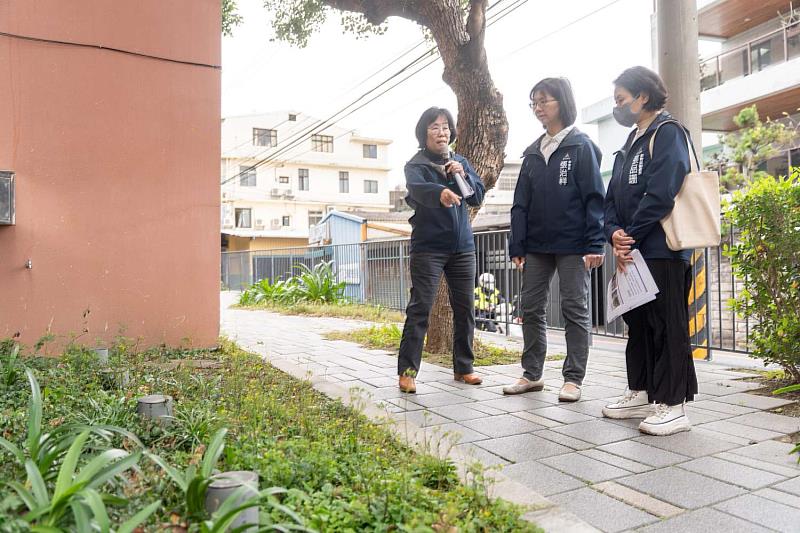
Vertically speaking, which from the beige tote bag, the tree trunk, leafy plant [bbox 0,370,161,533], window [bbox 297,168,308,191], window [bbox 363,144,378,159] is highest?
window [bbox 363,144,378,159]

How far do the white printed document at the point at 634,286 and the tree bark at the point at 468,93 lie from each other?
253 centimetres

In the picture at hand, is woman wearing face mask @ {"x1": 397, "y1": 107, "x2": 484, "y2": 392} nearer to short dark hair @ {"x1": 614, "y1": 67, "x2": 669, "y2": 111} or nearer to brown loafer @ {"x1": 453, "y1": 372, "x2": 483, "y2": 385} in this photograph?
brown loafer @ {"x1": 453, "y1": 372, "x2": 483, "y2": 385}

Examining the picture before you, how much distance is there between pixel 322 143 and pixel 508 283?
4314 cm

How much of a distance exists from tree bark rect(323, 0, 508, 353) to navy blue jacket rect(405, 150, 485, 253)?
1555mm

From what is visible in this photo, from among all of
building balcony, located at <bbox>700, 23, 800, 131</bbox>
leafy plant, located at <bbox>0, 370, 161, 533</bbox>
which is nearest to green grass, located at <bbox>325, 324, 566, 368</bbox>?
leafy plant, located at <bbox>0, 370, 161, 533</bbox>

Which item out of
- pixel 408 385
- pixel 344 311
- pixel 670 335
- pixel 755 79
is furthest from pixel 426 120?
pixel 755 79

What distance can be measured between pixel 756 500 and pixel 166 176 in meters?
4.69

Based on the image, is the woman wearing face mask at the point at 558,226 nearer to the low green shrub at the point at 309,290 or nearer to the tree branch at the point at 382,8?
the tree branch at the point at 382,8

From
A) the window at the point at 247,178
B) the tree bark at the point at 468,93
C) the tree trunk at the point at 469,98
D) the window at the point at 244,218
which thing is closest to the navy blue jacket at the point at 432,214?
the tree trunk at the point at 469,98

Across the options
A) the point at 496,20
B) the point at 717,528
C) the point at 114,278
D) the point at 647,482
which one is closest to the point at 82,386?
the point at 114,278

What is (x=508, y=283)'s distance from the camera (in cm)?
827

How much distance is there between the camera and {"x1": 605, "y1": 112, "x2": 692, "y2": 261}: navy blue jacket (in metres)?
3.17

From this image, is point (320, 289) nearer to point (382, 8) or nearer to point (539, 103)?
point (382, 8)

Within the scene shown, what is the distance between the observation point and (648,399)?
11.1 feet
